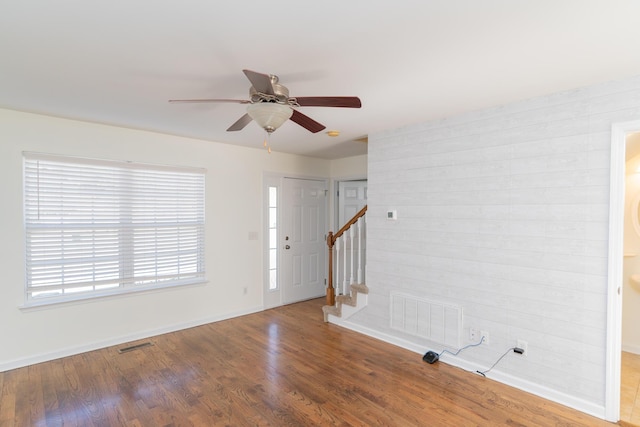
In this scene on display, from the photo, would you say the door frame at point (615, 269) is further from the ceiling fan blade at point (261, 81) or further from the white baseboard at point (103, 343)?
the white baseboard at point (103, 343)

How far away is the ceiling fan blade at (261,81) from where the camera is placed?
1.67 m

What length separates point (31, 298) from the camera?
3.23 meters

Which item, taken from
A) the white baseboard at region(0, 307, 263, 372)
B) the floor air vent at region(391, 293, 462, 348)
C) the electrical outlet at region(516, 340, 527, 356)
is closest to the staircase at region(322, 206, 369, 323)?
the floor air vent at region(391, 293, 462, 348)

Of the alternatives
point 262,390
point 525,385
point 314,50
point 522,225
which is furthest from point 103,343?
point 522,225

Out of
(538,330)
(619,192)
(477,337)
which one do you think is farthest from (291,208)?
(619,192)

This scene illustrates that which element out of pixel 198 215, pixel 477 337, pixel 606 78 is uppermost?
pixel 606 78

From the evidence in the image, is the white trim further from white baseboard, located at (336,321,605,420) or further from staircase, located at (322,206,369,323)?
staircase, located at (322,206,369,323)

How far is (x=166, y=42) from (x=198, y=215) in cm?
281

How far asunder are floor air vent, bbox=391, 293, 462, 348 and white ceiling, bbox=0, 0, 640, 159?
1959mm

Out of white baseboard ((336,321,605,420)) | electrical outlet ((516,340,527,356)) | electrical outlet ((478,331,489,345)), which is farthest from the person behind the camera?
electrical outlet ((478,331,489,345))

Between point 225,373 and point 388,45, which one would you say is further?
point 225,373

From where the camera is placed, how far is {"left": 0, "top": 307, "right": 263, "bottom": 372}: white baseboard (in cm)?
312

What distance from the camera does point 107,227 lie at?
3.65 meters

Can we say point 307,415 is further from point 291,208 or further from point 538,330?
point 291,208
